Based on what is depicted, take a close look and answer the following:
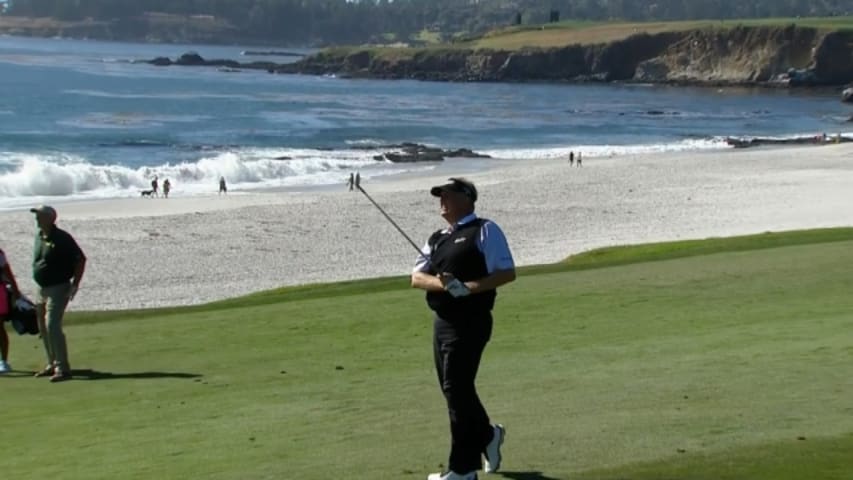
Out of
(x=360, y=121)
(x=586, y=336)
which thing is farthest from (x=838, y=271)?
(x=360, y=121)

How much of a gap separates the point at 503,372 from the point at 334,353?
254 centimetres

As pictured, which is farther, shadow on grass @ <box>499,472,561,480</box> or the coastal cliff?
the coastal cliff

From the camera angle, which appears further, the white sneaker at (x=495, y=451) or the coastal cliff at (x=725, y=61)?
the coastal cliff at (x=725, y=61)

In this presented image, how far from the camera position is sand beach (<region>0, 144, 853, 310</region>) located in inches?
1249

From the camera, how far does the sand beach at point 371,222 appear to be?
3173cm

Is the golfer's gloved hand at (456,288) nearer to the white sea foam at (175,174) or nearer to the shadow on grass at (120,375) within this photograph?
the shadow on grass at (120,375)

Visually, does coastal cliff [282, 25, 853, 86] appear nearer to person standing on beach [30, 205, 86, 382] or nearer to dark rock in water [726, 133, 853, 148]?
dark rock in water [726, 133, 853, 148]

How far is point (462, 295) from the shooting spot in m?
8.70

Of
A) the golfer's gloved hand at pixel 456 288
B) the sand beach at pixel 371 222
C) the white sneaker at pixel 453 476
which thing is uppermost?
the golfer's gloved hand at pixel 456 288

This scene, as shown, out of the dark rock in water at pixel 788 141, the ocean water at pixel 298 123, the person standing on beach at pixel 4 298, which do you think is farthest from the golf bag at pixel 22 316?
the dark rock in water at pixel 788 141

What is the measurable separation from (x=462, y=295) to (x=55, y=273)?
22.5 feet

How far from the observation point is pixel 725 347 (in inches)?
566

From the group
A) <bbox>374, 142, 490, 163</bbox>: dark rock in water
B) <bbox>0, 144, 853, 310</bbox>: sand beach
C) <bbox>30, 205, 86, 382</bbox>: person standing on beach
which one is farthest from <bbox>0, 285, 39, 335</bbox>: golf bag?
<bbox>374, 142, 490, 163</bbox>: dark rock in water

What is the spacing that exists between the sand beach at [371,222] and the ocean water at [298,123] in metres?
6.88
